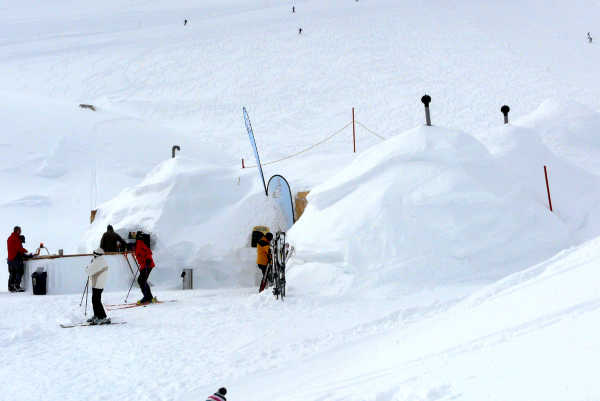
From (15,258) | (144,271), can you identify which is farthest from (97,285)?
(15,258)

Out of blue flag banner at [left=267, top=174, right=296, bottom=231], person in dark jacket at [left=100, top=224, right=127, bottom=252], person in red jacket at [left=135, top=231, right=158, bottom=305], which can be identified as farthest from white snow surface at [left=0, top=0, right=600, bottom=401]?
person in dark jacket at [left=100, top=224, right=127, bottom=252]

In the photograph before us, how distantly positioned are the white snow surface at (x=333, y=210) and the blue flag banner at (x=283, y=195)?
40 centimetres

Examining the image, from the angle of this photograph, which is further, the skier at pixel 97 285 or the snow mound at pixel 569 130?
the snow mound at pixel 569 130

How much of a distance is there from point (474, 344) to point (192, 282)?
9.62m

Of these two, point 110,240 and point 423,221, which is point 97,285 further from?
point 423,221

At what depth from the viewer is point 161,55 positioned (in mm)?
37781

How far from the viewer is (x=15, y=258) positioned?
41.5 ft

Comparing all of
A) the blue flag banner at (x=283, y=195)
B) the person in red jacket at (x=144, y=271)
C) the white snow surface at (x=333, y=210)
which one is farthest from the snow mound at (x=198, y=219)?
the person in red jacket at (x=144, y=271)

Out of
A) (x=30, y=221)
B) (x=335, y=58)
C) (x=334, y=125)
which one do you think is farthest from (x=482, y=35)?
(x=30, y=221)

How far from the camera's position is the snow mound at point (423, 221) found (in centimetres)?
966

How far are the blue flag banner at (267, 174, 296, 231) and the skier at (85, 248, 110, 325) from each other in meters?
5.90

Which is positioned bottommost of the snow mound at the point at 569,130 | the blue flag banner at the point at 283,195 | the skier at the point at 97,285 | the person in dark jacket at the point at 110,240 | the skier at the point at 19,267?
the skier at the point at 97,285

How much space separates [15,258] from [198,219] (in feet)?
13.1

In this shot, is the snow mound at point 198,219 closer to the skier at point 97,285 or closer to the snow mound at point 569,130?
the skier at point 97,285
